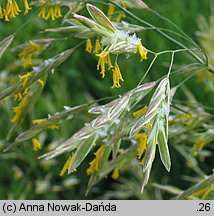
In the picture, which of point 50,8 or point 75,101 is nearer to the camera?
point 50,8

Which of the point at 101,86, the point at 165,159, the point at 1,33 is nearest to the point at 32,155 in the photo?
the point at 101,86

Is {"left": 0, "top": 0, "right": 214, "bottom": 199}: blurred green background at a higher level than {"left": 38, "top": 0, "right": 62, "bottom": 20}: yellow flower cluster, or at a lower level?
lower

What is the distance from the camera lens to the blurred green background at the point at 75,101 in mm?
1946

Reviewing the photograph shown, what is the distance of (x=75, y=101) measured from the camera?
224 cm

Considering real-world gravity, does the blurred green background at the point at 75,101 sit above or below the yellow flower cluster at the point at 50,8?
below

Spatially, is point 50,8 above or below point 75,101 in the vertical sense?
above

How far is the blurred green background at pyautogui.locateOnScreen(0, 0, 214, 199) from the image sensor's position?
6.39 feet

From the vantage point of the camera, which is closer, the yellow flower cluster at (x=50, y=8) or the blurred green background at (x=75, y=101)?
the yellow flower cluster at (x=50, y=8)

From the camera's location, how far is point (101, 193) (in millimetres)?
2006

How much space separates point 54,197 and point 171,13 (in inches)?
35.3

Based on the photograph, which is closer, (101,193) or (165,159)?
(165,159)

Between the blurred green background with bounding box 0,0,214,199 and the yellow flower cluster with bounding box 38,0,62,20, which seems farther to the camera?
the blurred green background with bounding box 0,0,214,199

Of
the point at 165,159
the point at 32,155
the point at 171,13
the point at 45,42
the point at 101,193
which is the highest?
the point at 45,42

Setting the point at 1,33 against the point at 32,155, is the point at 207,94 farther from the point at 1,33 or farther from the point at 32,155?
the point at 1,33
